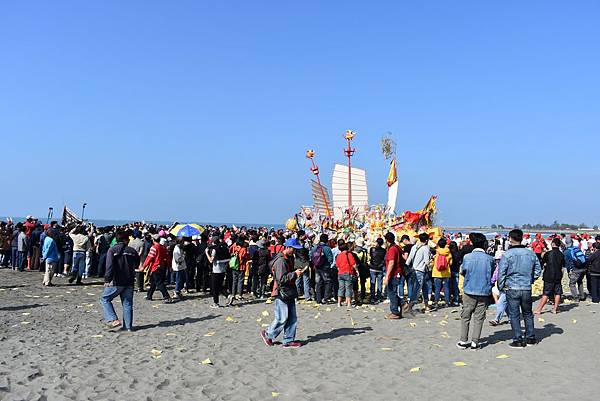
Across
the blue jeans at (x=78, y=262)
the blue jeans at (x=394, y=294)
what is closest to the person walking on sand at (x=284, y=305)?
the blue jeans at (x=394, y=294)

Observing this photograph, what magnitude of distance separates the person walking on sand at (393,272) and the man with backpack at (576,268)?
5667 mm

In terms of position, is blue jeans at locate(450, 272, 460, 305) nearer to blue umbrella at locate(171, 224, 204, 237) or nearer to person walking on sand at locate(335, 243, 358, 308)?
person walking on sand at locate(335, 243, 358, 308)

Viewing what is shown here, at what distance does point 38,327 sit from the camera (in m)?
9.04

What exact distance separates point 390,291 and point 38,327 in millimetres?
7296

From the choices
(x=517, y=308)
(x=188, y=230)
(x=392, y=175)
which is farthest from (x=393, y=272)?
(x=392, y=175)

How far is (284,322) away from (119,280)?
3.24 metres

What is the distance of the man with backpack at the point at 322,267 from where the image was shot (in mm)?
12492

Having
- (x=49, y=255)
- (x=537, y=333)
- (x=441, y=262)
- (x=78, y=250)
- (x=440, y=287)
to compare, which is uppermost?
(x=78, y=250)

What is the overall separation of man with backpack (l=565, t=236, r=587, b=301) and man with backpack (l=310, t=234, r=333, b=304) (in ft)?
22.2

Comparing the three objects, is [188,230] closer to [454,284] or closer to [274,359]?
[454,284]

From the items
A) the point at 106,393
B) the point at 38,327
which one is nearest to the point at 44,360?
the point at 106,393

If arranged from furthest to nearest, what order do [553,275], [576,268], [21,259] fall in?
[21,259] → [576,268] → [553,275]

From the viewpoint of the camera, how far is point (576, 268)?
13328mm

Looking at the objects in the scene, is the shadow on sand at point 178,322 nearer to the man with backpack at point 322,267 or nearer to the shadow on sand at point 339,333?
the shadow on sand at point 339,333
